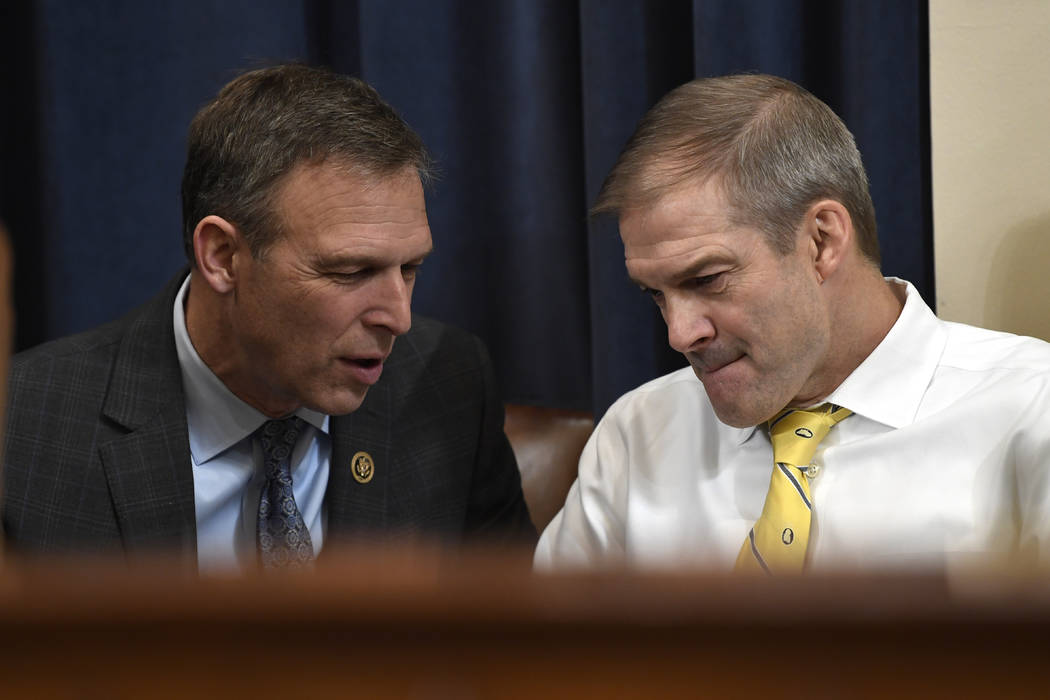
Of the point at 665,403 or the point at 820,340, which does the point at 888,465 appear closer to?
A: the point at 820,340

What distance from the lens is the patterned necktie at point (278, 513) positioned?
1.56 m

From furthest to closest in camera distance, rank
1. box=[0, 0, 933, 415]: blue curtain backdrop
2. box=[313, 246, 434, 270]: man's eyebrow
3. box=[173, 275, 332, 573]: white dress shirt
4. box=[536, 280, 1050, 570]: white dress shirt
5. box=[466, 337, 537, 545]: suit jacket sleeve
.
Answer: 1. box=[0, 0, 933, 415]: blue curtain backdrop
2. box=[466, 337, 537, 545]: suit jacket sleeve
3. box=[173, 275, 332, 573]: white dress shirt
4. box=[313, 246, 434, 270]: man's eyebrow
5. box=[536, 280, 1050, 570]: white dress shirt

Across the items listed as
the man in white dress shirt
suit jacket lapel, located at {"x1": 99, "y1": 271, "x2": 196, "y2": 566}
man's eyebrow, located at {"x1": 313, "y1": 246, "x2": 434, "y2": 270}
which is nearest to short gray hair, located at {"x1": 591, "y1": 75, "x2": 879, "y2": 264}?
the man in white dress shirt

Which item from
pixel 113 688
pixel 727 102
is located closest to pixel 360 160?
pixel 727 102

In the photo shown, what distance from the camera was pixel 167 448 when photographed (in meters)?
1.58

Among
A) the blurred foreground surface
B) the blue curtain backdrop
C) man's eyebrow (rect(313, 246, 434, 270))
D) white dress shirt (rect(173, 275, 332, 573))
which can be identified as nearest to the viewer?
the blurred foreground surface

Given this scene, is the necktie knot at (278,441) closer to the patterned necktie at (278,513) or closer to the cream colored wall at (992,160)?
the patterned necktie at (278,513)

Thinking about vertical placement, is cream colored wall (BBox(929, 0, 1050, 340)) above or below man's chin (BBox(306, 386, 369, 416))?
above

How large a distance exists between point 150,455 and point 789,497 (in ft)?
2.86

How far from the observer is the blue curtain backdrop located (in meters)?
1.97

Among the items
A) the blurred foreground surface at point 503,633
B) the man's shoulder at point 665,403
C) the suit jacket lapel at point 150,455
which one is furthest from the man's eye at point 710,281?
the blurred foreground surface at point 503,633

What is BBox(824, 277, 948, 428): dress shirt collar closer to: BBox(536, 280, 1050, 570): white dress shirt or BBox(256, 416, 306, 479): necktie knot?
BBox(536, 280, 1050, 570): white dress shirt

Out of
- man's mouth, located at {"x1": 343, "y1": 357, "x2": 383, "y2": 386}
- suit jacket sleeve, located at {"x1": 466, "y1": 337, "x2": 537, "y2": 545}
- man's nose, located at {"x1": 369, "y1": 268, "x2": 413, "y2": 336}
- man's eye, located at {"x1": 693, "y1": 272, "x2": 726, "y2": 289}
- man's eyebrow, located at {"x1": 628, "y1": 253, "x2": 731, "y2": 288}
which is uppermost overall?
man's eyebrow, located at {"x1": 628, "y1": 253, "x2": 731, "y2": 288}

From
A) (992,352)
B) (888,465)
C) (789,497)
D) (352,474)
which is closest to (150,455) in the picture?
(352,474)
